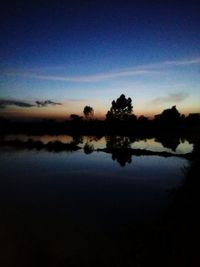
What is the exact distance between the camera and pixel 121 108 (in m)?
101

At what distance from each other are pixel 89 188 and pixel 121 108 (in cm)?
8406

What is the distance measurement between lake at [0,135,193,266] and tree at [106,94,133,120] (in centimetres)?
7106

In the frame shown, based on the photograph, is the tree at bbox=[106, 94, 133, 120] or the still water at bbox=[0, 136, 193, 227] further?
the tree at bbox=[106, 94, 133, 120]

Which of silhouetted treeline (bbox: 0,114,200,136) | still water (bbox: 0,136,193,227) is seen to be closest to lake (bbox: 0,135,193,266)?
still water (bbox: 0,136,193,227)

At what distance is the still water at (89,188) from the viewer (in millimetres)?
13234

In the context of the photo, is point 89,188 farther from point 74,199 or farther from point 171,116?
point 171,116

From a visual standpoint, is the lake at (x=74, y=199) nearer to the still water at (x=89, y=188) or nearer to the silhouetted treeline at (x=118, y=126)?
the still water at (x=89, y=188)

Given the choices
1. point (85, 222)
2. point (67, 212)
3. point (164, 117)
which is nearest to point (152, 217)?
point (85, 222)

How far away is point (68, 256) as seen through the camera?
354 inches

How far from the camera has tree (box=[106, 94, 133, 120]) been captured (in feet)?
325

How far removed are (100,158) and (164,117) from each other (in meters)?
78.9

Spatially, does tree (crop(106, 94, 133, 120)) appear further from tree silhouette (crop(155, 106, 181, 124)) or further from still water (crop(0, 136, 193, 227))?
still water (crop(0, 136, 193, 227))

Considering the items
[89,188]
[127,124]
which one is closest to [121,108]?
[127,124]

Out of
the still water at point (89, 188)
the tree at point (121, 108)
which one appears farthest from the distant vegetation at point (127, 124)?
the still water at point (89, 188)
